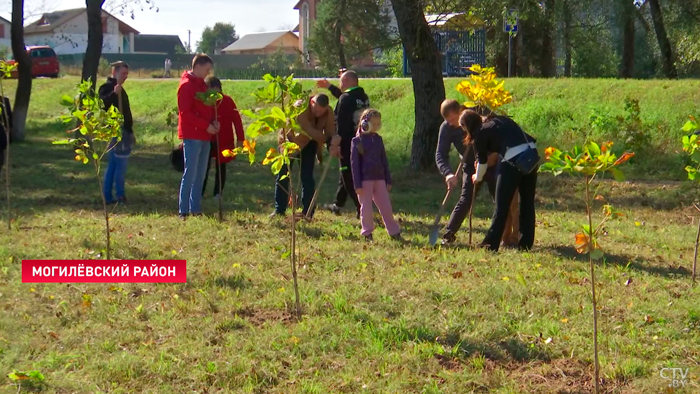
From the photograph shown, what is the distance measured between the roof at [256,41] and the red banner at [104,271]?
9397 cm

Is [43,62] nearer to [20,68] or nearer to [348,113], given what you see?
[20,68]

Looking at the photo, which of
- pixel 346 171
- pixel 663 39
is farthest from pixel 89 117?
pixel 663 39

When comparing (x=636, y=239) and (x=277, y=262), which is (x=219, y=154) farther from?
(x=636, y=239)

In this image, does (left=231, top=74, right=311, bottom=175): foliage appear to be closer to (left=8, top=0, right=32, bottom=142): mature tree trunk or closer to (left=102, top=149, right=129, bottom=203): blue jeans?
(left=102, top=149, right=129, bottom=203): blue jeans

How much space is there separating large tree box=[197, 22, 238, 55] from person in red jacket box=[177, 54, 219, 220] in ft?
363

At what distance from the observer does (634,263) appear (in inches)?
315

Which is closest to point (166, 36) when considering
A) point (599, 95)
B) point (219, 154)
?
point (599, 95)

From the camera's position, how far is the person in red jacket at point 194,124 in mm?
9477

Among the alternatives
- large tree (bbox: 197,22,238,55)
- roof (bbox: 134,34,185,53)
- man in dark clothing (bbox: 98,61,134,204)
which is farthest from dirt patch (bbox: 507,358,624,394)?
large tree (bbox: 197,22,238,55)

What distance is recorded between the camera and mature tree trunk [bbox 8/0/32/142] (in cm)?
2130

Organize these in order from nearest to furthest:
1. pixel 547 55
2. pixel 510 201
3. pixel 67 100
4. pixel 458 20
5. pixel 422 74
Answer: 1. pixel 67 100
2. pixel 510 201
3. pixel 422 74
4. pixel 458 20
5. pixel 547 55

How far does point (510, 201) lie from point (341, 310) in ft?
8.72

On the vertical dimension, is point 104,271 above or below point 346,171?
below

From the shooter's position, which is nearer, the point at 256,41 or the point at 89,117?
the point at 89,117
